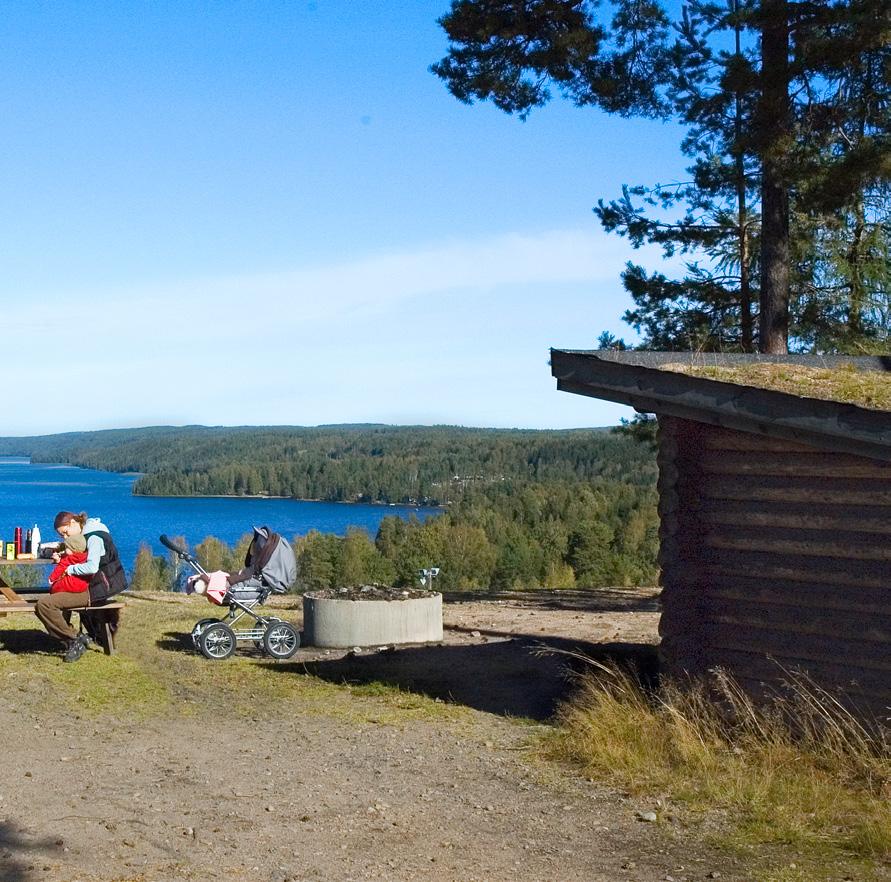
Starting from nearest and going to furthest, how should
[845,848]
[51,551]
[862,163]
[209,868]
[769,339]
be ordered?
[209,868], [845,848], [51,551], [862,163], [769,339]

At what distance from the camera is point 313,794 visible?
23.2 feet

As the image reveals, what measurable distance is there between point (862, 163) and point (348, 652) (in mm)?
8025

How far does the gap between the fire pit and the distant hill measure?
11012 centimetres

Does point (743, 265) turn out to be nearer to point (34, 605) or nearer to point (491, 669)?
point (491, 669)

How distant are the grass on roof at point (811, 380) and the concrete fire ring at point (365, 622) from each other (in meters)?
5.47

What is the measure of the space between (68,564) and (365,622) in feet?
10.9

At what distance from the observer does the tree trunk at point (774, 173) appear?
13797 millimetres

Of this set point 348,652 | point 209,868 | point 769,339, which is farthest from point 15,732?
point 769,339

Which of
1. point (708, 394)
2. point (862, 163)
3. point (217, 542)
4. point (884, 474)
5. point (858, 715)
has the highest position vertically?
point (862, 163)

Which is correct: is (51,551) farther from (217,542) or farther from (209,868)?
(217,542)

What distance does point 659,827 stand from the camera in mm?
6445

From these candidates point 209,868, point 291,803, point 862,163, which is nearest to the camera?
point 209,868

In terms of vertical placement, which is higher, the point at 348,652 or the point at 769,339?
the point at 769,339

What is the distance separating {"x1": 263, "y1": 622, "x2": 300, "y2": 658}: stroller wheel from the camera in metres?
12.3
